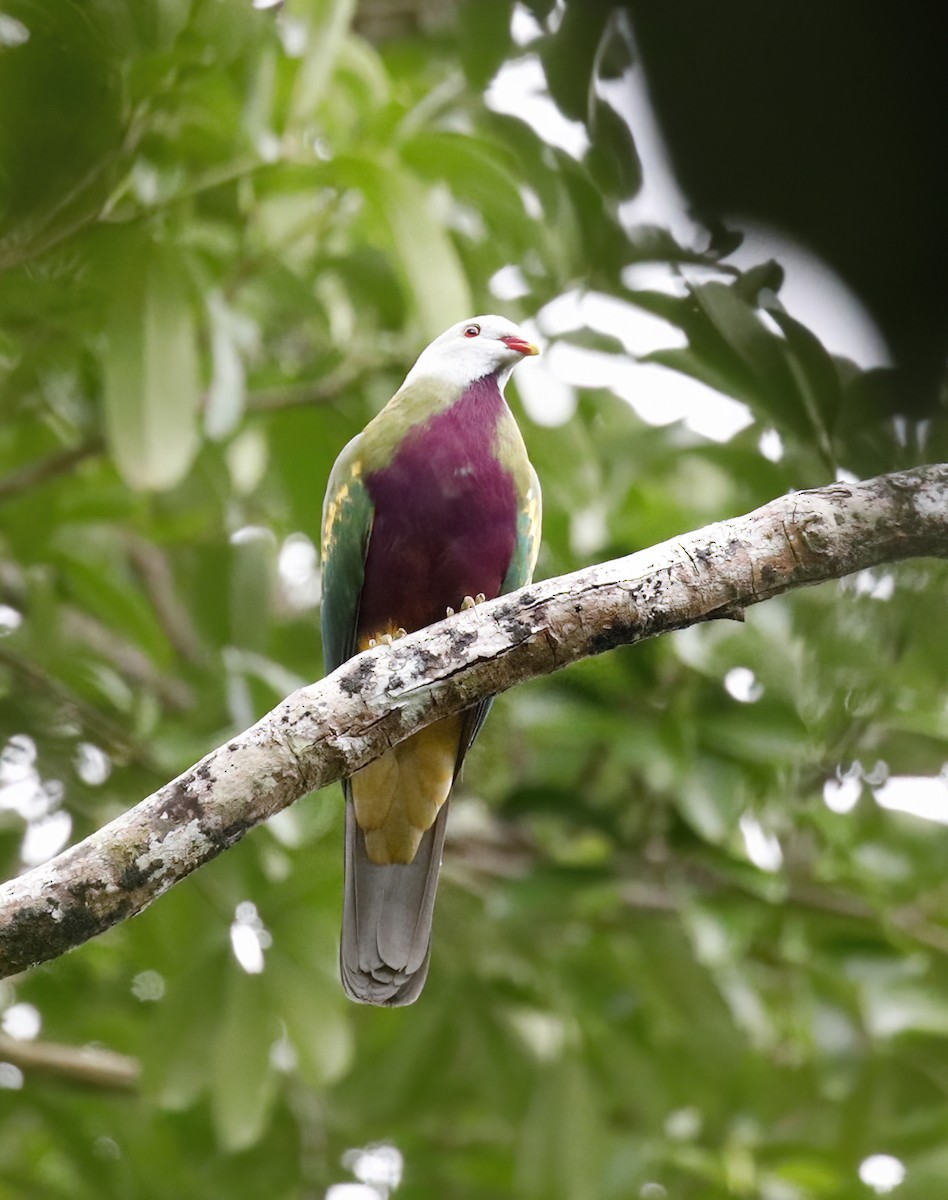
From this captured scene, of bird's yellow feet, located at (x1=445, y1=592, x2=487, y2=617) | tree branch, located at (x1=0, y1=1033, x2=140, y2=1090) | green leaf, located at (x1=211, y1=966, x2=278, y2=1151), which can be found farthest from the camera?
tree branch, located at (x1=0, y1=1033, x2=140, y2=1090)

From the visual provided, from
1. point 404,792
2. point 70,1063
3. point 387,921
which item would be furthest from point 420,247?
point 70,1063

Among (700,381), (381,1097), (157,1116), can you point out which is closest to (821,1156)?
(381,1097)

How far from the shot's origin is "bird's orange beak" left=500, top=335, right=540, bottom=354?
2.66 meters

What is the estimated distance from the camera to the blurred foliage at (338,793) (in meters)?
2.60

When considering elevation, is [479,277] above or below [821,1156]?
above

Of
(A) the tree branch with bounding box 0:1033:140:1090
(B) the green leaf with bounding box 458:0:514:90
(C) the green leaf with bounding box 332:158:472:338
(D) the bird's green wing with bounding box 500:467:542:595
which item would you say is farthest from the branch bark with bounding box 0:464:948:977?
(A) the tree branch with bounding box 0:1033:140:1090

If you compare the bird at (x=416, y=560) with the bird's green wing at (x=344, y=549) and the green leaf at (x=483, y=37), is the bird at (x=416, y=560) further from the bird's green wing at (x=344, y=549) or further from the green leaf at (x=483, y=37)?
the green leaf at (x=483, y=37)

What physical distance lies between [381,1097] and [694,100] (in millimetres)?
3454

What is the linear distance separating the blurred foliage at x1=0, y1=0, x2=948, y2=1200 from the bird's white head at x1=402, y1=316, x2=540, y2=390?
80mm

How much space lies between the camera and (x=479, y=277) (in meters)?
3.11

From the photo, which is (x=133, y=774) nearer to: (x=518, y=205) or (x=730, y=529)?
(x=518, y=205)

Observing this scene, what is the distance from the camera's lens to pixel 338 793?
294cm

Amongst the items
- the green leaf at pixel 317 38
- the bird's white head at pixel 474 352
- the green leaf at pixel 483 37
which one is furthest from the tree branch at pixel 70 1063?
the green leaf at pixel 483 37

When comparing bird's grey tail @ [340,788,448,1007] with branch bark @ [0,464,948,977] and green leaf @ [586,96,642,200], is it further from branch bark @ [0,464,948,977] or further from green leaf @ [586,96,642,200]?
green leaf @ [586,96,642,200]
